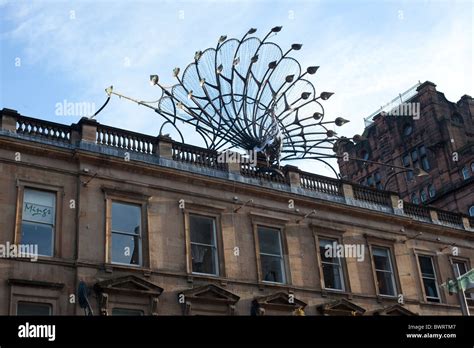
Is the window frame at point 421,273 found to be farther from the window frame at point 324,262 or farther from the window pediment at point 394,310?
the window frame at point 324,262

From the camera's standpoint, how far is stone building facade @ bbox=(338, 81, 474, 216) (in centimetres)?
4838

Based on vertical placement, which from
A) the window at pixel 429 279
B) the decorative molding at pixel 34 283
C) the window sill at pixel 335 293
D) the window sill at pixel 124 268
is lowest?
the decorative molding at pixel 34 283

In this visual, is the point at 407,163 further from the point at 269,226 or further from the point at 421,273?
the point at 269,226

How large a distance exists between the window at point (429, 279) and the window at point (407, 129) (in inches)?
984

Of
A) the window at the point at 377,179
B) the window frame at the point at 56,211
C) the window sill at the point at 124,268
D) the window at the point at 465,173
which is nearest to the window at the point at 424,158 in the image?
the window at the point at 465,173

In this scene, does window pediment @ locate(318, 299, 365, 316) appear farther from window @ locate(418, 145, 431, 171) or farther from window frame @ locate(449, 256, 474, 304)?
window @ locate(418, 145, 431, 171)

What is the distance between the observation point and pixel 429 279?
31.0 m

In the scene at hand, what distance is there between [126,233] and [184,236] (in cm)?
217

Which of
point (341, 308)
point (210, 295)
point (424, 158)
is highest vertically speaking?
point (424, 158)

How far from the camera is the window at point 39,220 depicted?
858 inches

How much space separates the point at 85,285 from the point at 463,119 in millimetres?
39985

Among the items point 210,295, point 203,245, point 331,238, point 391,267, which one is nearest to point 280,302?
point 210,295
